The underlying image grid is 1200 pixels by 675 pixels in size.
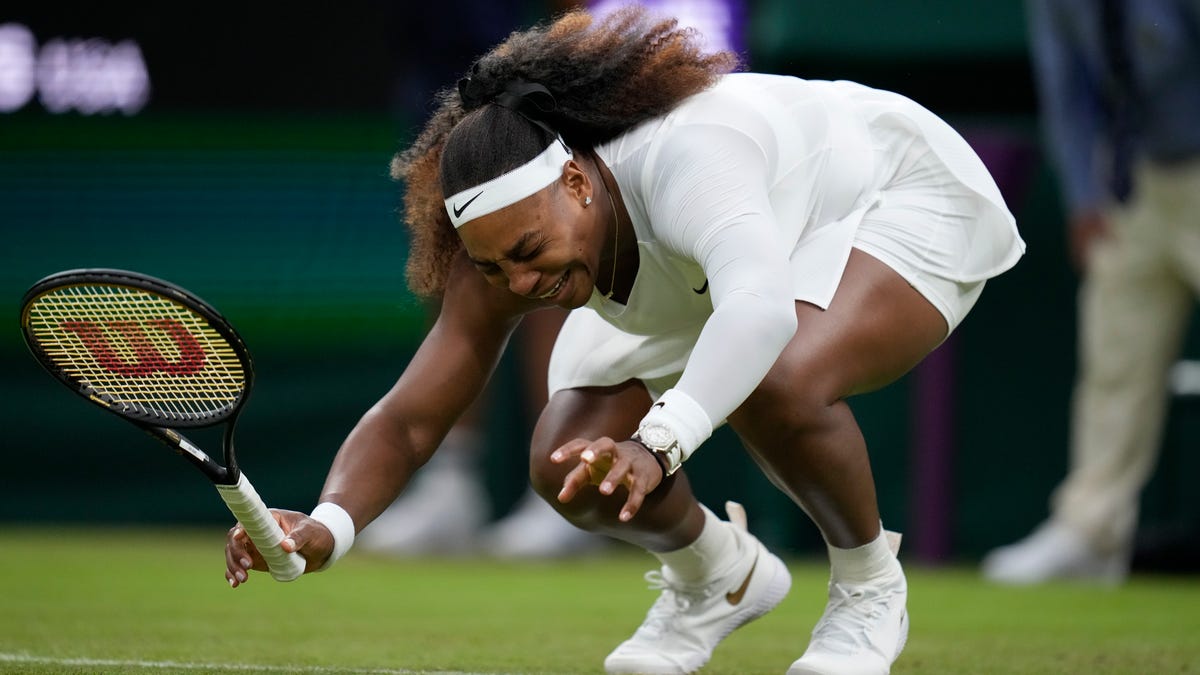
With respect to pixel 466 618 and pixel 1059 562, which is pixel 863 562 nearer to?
pixel 466 618

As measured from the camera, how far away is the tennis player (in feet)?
8.61

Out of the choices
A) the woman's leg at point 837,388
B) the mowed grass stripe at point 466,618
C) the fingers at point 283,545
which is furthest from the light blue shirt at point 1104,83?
the fingers at point 283,545

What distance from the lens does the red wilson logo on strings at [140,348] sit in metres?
2.57

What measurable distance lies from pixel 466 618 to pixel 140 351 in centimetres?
176

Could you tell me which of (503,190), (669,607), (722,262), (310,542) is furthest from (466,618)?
(722,262)

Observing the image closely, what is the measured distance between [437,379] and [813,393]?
693mm

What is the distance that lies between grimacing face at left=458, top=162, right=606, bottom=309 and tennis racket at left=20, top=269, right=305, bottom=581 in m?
0.41

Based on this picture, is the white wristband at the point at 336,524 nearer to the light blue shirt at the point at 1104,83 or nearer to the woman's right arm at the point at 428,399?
the woman's right arm at the point at 428,399

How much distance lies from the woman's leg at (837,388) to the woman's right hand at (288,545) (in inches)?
27.7

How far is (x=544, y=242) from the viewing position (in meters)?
2.67

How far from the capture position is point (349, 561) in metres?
6.00

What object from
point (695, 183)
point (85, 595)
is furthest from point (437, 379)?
point (85, 595)

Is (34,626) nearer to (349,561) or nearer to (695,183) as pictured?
(695,183)

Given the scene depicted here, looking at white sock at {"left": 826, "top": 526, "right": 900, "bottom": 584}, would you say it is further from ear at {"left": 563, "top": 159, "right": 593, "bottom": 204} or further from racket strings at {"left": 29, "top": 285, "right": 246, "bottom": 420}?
racket strings at {"left": 29, "top": 285, "right": 246, "bottom": 420}
